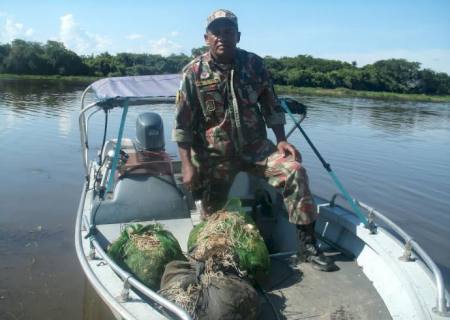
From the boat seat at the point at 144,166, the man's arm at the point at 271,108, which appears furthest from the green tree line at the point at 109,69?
the man's arm at the point at 271,108

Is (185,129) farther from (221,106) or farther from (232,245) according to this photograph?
(232,245)

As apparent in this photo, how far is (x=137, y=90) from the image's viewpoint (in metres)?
Answer: 5.31

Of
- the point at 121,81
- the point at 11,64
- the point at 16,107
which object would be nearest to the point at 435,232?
the point at 121,81

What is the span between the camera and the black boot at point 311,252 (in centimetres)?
376

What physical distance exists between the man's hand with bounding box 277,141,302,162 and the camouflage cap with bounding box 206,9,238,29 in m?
1.10

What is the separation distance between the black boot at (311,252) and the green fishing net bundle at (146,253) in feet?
3.16

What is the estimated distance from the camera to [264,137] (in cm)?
427

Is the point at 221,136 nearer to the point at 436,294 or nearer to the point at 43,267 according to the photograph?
the point at 436,294

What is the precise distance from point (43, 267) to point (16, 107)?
1733 centimetres

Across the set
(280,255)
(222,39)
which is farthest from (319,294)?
(222,39)

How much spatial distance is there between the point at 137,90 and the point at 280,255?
2.53 meters

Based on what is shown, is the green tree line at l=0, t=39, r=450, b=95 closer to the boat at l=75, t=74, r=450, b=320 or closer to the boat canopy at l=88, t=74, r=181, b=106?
the boat canopy at l=88, t=74, r=181, b=106

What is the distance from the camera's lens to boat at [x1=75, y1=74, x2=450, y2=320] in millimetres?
3037

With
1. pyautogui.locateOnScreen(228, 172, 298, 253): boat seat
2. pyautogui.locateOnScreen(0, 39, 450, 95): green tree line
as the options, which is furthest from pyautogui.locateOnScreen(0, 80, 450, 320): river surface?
pyautogui.locateOnScreen(0, 39, 450, 95): green tree line
